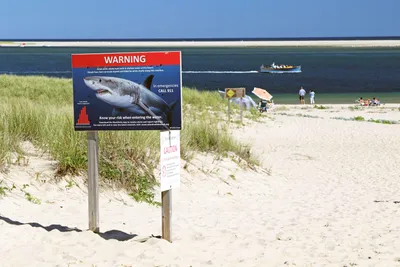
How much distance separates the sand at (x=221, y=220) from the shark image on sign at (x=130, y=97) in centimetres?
122

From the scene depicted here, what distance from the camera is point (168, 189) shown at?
5.77 meters

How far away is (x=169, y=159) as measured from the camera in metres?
5.79

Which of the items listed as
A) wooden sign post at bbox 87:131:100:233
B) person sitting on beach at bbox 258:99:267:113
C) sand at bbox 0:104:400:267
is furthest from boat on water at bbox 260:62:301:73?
wooden sign post at bbox 87:131:100:233

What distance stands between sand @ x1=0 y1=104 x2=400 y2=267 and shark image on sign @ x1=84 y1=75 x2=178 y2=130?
122 centimetres

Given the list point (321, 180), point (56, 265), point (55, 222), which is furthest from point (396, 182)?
point (56, 265)

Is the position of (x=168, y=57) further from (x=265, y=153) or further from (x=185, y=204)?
(x=265, y=153)

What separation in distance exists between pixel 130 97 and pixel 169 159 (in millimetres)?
661

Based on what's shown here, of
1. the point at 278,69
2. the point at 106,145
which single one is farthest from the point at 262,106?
the point at 278,69

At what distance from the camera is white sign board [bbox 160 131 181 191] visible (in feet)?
18.6

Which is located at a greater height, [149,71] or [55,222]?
[149,71]

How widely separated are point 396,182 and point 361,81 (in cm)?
5065

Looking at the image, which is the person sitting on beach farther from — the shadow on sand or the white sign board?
the white sign board

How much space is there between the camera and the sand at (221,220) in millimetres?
5613

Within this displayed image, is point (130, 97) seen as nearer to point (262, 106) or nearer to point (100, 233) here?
point (100, 233)
